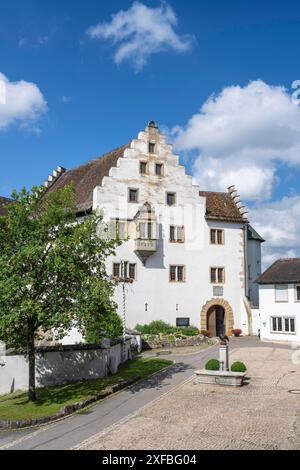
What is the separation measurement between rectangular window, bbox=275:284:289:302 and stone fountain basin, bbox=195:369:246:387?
1886 cm

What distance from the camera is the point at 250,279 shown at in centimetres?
5141

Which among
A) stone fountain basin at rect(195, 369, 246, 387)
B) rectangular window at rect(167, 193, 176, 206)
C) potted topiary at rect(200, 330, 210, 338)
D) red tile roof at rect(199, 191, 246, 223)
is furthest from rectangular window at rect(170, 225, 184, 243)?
stone fountain basin at rect(195, 369, 246, 387)

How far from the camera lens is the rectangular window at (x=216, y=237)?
159ft

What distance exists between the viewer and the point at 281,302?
4353cm

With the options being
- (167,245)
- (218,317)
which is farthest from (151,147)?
(218,317)

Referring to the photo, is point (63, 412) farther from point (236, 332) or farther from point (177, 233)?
point (236, 332)

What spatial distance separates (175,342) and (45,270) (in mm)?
20819

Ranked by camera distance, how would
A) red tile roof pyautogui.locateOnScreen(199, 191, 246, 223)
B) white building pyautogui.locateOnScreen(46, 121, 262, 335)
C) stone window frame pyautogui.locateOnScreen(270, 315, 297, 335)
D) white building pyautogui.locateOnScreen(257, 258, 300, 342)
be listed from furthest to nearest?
red tile roof pyautogui.locateOnScreen(199, 191, 246, 223)
white building pyautogui.locateOnScreen(46, 121, 262, 335)
stone window frame pyautogui.locateOnScreen(270, 315, 297, 335)
white building pyautogui.locateOnScreen(257, 258, 300, 342)

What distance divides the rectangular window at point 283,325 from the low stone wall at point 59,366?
19.1 m

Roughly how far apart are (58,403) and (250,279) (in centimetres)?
3207

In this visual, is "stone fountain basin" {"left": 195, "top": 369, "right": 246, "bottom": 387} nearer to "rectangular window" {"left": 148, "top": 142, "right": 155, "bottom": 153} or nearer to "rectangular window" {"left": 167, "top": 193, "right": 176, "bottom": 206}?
"rectangular window" {"left": 167, "top": 193, "right": 176, "bottom": 206}

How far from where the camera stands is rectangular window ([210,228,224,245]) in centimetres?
4831

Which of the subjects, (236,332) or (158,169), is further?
(236,332)
